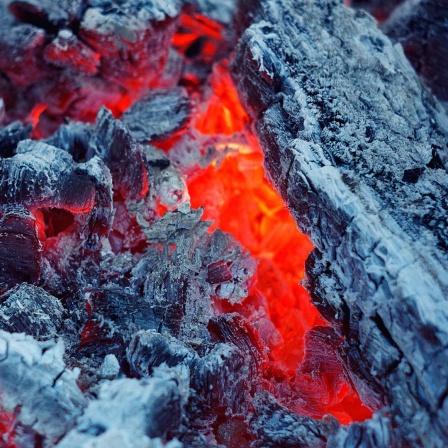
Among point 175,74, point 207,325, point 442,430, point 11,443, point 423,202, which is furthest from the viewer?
point 175,74

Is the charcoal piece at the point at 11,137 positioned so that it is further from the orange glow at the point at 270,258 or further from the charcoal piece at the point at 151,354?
the charcoal piece at the point at 151,354

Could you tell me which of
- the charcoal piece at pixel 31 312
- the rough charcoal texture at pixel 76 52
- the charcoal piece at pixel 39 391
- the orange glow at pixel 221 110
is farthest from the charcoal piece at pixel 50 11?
the charcoal piece at pixel 39 391

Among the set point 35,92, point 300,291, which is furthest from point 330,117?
point 35,92

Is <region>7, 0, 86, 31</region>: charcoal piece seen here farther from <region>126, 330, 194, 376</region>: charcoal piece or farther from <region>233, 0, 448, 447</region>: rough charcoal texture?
<region>126, 330, 194, 376</region>: charcoal piece

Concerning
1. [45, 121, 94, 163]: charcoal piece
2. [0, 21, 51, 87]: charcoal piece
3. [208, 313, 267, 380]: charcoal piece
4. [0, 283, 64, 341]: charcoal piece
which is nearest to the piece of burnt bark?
[208, 313, 267, 380]: charcoal piece

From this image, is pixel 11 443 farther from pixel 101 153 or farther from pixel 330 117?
pixel 330 117

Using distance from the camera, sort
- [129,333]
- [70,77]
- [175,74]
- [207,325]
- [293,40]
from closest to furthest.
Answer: [129,333]
[207,325]
[293,40]
[70,77]
[175,74]

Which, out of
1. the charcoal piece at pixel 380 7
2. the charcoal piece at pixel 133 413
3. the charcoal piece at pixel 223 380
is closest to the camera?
the charcoal piece at pixel 133 413
